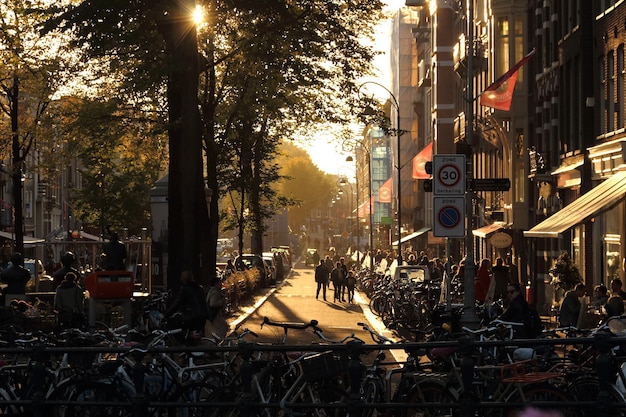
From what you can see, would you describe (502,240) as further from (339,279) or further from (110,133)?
(110,133)

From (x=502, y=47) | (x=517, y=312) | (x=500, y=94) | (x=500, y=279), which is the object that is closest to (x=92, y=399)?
(x=517, y=312)

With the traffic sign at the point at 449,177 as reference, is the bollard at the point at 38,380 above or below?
below

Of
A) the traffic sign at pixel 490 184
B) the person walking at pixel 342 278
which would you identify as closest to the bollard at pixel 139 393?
the traffic sign at pixel 490 184

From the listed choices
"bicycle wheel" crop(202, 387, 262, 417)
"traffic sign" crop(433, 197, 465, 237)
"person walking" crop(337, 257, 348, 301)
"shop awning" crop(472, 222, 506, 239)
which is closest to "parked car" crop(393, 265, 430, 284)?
"shop awning" crop(472, 222, 506, 239)

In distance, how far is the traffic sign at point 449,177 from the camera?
846 inches

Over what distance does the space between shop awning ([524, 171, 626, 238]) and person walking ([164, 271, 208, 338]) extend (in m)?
8.66

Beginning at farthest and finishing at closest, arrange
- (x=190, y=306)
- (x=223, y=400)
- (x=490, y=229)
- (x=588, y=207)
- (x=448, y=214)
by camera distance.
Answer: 1. (x=490, y=229)
2. (x=588, y=207)
3. (x=190, y=306)
4. (x=448, y=214)
5. (x=223, y=400)

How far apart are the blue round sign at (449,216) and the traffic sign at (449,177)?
236mm

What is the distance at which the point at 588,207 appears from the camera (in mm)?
29703

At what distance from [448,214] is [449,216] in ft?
0.11

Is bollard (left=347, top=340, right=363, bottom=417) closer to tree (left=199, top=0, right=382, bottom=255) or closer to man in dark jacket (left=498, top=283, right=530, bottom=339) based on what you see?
man in dark jacket (left=498, top=283, right=530, bottom=339)

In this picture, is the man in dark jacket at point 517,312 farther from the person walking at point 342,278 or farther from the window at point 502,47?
the person walking at point 342,278

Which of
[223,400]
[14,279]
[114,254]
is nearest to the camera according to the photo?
[223,400]

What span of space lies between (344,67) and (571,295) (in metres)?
10.4
